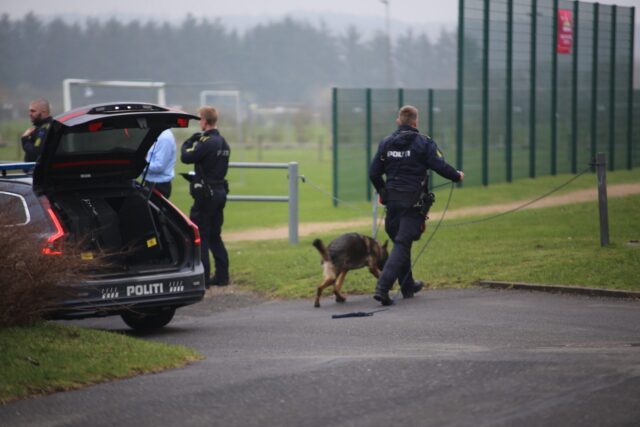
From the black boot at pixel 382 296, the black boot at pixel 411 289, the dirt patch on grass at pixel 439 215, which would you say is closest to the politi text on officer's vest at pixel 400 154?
the black boot at pixel 382 296

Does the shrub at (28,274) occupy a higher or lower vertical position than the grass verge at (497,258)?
higher

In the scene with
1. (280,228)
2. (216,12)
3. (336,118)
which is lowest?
(280,228)

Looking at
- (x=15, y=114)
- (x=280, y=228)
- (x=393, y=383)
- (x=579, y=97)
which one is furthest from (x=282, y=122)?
(x=393, y=383)

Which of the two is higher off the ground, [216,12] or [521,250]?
[216,12]

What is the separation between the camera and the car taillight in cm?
914

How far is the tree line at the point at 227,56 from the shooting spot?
59.8 metres

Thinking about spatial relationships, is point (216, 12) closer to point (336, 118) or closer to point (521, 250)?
point (336, 118)

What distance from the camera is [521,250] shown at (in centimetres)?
1399

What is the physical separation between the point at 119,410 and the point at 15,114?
156 ft

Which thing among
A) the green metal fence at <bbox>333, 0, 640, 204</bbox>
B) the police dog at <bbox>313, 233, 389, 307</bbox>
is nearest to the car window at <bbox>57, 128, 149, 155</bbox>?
the police dog at <bbox>313, 233, 389, 307</bbox>

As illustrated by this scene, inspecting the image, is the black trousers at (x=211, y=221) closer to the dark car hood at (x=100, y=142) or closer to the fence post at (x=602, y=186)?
the dark car hood at (x=100, y=142)

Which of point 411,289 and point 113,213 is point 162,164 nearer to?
point 113,213

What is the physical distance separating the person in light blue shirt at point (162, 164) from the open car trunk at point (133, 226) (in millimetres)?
2953

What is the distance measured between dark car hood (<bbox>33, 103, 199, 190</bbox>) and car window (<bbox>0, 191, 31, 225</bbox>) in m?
0.24
